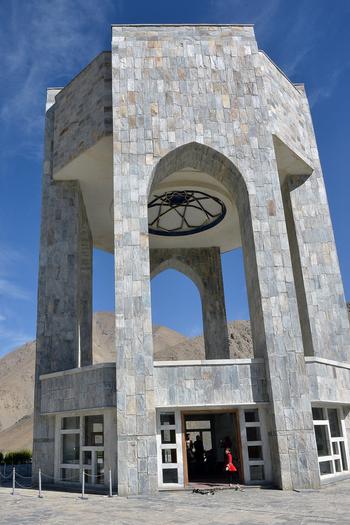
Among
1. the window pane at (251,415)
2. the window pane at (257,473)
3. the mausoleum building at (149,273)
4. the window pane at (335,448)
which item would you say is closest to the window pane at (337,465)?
the mausoleum building at (149,273)

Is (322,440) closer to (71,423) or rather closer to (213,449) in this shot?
(213,449)

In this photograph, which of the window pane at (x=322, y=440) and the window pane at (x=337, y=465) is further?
the window pane at (x=337, y=465)

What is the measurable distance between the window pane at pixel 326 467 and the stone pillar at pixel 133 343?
5.61m

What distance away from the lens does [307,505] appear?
1028 cm

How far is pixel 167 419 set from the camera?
13781mm

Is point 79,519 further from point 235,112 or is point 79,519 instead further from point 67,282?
point 235,112

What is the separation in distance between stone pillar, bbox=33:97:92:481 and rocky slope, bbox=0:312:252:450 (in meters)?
27.7

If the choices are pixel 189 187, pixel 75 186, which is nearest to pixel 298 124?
pixel 189 187

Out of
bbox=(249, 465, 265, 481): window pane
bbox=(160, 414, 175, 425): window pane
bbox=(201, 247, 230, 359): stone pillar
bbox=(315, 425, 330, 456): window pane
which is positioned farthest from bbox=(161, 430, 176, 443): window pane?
bbox=(201, 247, 230, 359): stone pillar

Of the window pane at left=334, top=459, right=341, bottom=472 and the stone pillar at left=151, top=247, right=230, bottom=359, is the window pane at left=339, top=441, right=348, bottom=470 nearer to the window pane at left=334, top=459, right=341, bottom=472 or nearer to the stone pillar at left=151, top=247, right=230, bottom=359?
the window pane at left=334, top=459, right=341, bottom=472

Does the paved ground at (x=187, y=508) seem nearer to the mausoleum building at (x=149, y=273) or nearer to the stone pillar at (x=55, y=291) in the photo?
the mausoleum building at (x=149, y=273)

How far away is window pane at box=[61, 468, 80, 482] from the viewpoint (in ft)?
48.7

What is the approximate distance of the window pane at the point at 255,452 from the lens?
13.8 m

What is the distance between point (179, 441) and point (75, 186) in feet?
36.9
